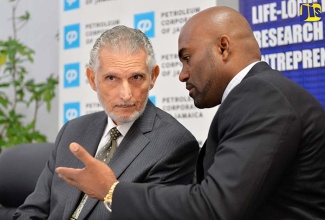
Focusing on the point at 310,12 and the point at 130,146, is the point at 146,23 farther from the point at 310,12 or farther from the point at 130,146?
the point at 130,146

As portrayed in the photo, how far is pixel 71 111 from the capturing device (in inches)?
176

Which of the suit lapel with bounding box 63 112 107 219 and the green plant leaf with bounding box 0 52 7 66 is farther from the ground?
the green plant leaf with bounding box 0 52 7 66

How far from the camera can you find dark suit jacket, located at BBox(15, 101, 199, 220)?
89.0 inches

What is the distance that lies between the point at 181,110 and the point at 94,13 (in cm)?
116

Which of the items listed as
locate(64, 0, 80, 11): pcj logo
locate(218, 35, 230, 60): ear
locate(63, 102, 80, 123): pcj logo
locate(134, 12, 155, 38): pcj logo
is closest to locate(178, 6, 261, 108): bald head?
locate(218, 35, 230, 60): ear

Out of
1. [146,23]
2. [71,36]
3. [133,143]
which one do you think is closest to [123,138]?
[133,143]

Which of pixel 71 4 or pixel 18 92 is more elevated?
pixel 71 4

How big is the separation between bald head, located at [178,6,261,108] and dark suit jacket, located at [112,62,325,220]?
110mm

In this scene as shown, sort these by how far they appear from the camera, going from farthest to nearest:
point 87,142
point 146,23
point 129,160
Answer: point 146,23, point 87,142, point 129,160

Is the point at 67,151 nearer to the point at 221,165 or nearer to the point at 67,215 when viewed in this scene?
the point at 67,215

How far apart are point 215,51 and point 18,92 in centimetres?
383

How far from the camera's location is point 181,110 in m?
3.69

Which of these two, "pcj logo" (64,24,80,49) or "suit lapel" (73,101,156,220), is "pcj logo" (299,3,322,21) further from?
"pcj logo" (64,24,80,49)

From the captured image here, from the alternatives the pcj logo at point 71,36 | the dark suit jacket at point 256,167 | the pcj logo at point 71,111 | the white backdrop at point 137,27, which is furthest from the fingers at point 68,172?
the pcj logo at point 71,36
